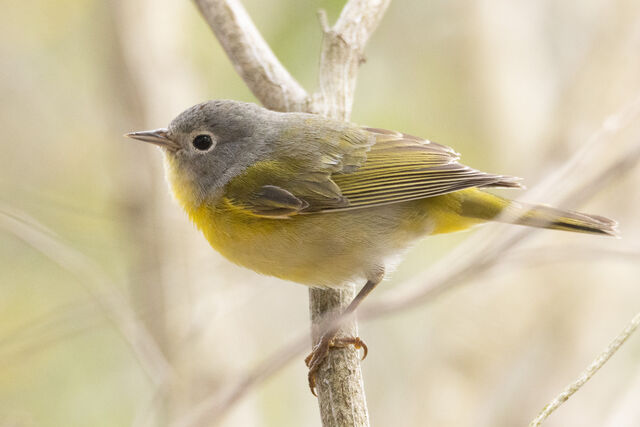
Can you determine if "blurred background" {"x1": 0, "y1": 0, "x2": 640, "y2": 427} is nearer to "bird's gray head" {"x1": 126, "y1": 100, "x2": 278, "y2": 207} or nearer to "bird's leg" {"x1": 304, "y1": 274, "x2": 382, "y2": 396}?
"bird's gray head" {"x1": 126, "y1": 100, "x2": 278, "y2": 207}

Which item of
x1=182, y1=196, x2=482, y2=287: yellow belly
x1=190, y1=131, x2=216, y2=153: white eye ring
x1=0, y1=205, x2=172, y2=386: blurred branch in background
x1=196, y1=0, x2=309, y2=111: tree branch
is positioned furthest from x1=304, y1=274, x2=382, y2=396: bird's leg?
x1=196, y1=0, x2=309, y2=111: tree branch

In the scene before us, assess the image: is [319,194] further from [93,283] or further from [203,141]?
[93,283]

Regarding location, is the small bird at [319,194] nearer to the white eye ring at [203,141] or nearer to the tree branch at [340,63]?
the white eye ring at [203,141]

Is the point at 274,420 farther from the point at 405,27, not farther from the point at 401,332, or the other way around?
the point at 405,27

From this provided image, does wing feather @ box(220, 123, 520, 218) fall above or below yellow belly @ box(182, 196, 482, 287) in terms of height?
above

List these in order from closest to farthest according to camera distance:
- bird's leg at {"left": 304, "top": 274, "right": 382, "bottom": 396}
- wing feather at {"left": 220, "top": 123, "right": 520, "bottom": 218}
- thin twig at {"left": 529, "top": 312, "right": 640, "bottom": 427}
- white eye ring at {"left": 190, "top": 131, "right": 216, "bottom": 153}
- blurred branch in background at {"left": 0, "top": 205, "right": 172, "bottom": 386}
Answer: thin twig at {"left": 529, "top": 312, "right": 640, "bottom": 427}
blurred branch in background at {"left": 0, "top": 205, "right": 172, "bottom": 386}
bird's leg at {"left": 304, "top": 274, "right": 382, "bottom": 396}
wing feather at {"left": 220, "top": 123, "right": 520, "bottom": 218}
white eye ring at {"left": 190, "top": 131, "right": 216, "bottom": 153}

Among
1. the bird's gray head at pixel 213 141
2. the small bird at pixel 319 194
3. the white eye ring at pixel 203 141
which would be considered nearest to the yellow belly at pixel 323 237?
the small bird at pixel 319 194

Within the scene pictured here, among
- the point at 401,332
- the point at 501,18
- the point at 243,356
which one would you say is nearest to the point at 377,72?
the point at 501,18
